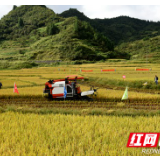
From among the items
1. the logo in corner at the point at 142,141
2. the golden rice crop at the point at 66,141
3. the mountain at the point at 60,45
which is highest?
the mountain at the point at 60,45

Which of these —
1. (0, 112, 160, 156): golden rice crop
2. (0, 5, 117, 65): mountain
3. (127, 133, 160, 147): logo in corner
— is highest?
(0, 5, 117, 65): mountain

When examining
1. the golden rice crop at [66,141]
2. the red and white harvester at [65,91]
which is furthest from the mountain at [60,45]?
the golden rice crop at [66,141]

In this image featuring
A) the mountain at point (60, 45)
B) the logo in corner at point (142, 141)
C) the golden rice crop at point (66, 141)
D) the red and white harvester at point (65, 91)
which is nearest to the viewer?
the golden rice crop at point (66, 141)

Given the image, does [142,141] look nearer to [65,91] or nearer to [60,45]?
[65,91]

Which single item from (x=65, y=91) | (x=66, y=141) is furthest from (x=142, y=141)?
(x=65, y=91)

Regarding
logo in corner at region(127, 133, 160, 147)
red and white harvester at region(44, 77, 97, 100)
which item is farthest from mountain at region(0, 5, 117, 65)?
logo in corner at region(127, 133, 160, 147)

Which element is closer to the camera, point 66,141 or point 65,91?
point 66,141

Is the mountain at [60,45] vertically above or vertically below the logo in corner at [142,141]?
above

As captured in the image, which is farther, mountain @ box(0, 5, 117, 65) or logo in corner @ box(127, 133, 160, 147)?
mountain @ box(0, 5, 117, 65)

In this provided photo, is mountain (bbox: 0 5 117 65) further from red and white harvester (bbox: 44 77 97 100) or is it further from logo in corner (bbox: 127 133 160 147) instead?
logo in corner (bbox: 127 133 160 147)

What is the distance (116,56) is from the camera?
11862 cm

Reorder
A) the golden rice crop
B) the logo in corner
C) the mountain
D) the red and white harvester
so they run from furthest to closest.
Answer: the mountain
the red and white harvester
the logo in corner
the golden rice crop

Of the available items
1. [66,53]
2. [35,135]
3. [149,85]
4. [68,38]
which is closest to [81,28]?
[68,38]

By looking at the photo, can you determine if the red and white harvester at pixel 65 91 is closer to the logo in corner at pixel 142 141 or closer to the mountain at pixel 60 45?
the logo in corner at pixel 142 141
